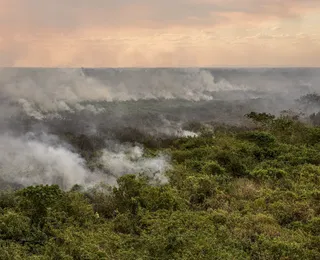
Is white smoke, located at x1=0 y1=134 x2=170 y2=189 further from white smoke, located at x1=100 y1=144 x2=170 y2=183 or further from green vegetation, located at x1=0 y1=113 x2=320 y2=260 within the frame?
green vegetation, located at x1=0 y1=113 x2=320 y2=260

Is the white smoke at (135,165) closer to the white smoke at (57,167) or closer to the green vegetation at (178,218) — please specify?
the white smoke at (57,167)

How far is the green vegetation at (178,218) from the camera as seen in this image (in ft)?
47.6

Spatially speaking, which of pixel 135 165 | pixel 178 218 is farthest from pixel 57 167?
pixel 178 218

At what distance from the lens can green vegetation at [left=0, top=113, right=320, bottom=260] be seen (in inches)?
572

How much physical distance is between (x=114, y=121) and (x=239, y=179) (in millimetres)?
35665

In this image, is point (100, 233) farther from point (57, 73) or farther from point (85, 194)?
point (57, 73)

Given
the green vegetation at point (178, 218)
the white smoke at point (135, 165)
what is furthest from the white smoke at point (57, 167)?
the green vegetation at point (178, 218)

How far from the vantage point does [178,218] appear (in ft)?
57.4

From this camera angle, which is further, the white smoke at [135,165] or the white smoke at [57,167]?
the white smoke at [135,165]

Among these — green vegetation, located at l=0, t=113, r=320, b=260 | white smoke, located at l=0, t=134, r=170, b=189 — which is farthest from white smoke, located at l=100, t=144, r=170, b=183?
green vegetation, located at l=0, t=113, r=320, b=260

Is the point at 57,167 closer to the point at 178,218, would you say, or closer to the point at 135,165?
the point at 135,165

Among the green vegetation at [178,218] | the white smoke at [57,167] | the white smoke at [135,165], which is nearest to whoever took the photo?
the green vegetation at [178,218]

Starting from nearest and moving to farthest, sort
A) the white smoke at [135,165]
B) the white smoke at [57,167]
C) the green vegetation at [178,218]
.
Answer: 1. the green vegetation at [178,218]
2. the white smoke at [57,167]
3. the white smoke at [135,165]

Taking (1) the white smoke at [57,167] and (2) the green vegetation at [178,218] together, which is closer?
(2) the green vegetation at [178,218]
